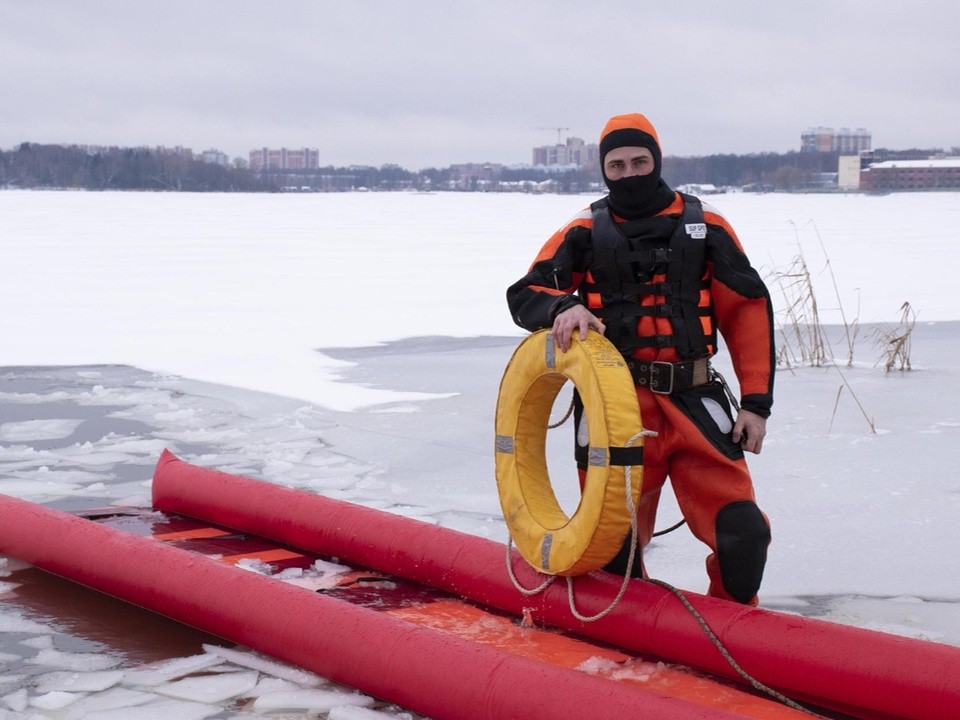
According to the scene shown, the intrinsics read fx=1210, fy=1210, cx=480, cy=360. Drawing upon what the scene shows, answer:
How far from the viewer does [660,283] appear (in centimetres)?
312

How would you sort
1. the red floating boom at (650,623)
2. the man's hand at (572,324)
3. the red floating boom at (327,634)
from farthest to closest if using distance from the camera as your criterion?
the man's hand at (572,324), the red floating boom at (650,623), the red floating boom at (327,634)

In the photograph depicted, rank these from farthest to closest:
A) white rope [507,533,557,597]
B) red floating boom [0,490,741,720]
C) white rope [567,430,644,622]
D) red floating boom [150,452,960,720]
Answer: white rope [507,533,557,597] < white rope [567,430,644,622] < red floating boom [150,452,960,720] < red floating boom [0,490,741,720]

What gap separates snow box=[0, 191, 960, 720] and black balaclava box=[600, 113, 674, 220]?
1222 mm

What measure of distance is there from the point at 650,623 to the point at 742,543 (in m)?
0.30

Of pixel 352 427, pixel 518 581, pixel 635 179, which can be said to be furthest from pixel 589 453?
pixel 352 427

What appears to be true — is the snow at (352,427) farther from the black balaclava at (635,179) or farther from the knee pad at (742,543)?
the black balaclava at (635,179)

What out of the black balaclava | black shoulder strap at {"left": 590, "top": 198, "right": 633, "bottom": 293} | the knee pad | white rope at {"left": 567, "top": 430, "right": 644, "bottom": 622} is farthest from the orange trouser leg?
the black balaclava

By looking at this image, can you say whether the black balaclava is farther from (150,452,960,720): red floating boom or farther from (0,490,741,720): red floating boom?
(0,490,741,720): red floating boom

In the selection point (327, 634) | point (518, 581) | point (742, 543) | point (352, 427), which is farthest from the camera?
point (352, 427)

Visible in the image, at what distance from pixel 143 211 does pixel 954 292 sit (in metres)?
27.2

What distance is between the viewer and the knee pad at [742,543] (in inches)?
119

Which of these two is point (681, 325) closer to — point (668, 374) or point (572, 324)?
point (668, 374)

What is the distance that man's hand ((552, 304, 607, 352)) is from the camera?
3057 millimetres

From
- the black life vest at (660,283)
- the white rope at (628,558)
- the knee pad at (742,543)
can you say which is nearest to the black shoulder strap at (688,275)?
the black life vest at (660,283)
